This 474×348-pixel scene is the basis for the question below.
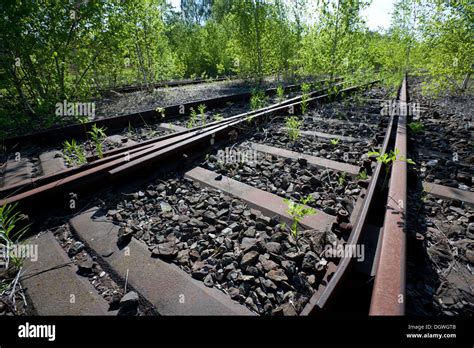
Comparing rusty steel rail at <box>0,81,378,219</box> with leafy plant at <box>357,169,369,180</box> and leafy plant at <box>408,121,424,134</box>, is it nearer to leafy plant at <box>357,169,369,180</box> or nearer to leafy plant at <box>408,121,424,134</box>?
leafy plant at <box>357,169,369,180</box>

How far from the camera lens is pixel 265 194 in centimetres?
208

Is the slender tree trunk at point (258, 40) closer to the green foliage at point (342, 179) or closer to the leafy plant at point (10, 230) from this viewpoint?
the green foliage at point (342, 179)

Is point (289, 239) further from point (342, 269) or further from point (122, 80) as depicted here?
point (122, 80)

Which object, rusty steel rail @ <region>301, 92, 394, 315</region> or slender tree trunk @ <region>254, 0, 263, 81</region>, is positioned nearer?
rusty steel rail @ <region>301, 92, 394, 315</region>

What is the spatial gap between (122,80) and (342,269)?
12.5 meters

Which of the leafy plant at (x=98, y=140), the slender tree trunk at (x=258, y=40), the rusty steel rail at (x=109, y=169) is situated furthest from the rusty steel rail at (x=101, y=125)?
the slender tree trunk at (x=258, y=40)

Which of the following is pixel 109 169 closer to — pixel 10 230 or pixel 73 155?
pixel 10 230

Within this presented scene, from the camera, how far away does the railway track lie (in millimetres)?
1191

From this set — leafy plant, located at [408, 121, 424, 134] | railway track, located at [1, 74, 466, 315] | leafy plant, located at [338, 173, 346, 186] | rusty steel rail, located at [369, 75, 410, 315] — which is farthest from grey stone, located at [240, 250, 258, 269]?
leafy plant, located at [408, 121, 424, 134]

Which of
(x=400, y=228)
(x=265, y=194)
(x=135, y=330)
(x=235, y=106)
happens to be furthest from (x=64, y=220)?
(x=235, y=106)

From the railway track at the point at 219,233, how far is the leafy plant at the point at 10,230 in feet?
0.24

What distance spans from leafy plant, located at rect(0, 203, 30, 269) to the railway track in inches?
2.9

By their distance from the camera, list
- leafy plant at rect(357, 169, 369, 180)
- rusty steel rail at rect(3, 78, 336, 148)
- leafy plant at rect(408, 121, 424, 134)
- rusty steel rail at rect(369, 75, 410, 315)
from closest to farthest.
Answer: rusty steel rail at rect(369, 75, 410, 315) → leafy plant at rect(357, 169, 369, 180) → rusty steel rail at rect(3, 78, 336, 148) → leafy plant at rect(408, 121, 424, 134)

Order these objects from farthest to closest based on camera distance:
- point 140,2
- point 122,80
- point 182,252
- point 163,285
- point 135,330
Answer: point 122,80 < point 140,2 < point 182,252 < point 163,285 < point 135,330
